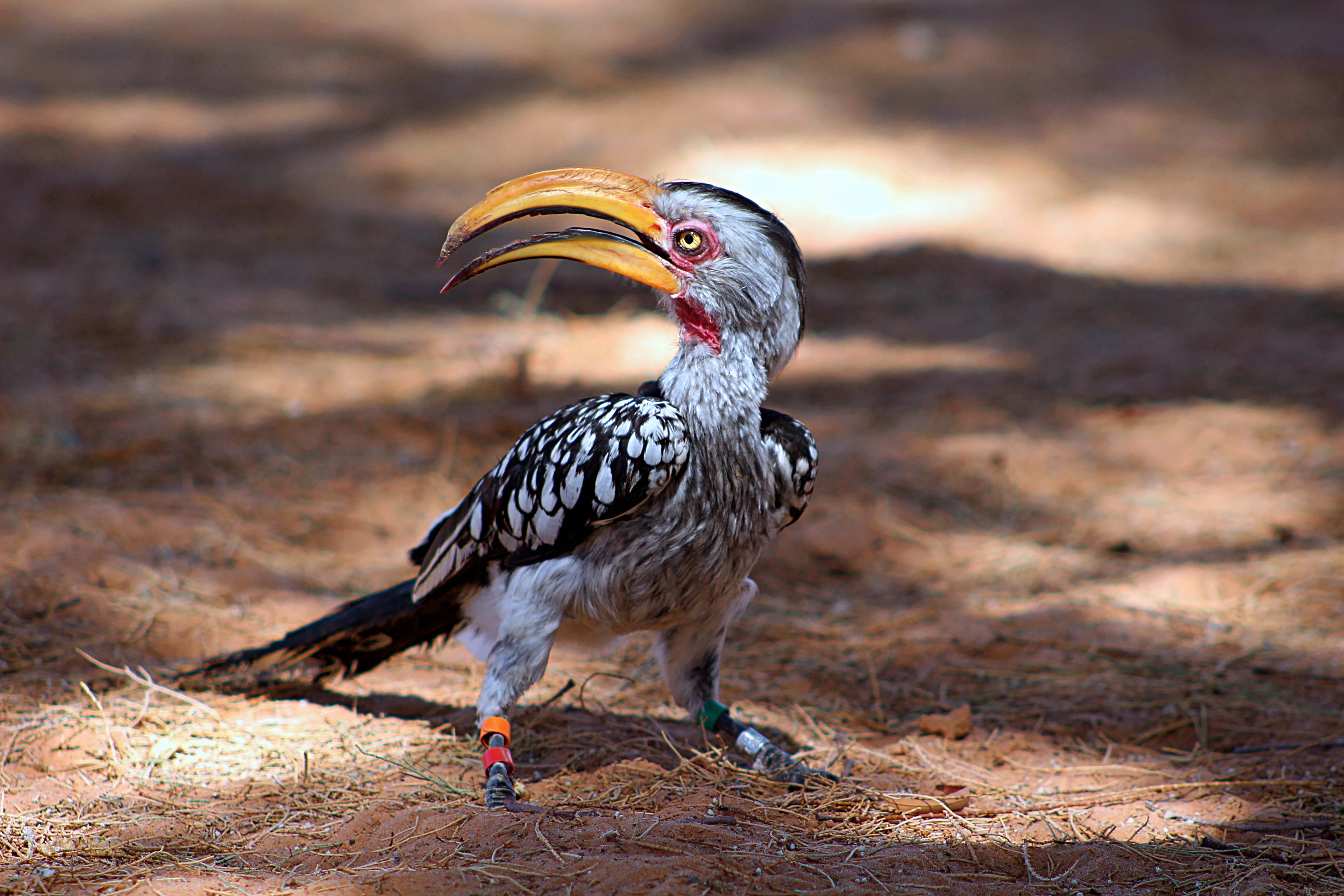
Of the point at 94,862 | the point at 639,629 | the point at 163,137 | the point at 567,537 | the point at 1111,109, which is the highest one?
the point at 1111,109

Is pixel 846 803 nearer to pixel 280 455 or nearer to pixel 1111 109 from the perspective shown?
pixel 280 455

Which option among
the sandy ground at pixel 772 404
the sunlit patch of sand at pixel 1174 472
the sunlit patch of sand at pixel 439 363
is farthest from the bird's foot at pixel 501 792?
the sunlit patch of sand at pixel 439 363

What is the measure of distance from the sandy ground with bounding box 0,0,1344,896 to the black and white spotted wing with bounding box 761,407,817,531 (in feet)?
2.48

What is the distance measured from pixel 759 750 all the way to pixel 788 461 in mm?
876

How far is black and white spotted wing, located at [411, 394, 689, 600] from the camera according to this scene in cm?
267

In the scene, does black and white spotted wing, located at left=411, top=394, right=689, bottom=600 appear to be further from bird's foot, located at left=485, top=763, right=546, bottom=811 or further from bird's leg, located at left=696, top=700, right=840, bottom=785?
bird's leg, located at left=696, top=700, right=840, bottom=785

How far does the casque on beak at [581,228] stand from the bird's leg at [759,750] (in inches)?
50.7

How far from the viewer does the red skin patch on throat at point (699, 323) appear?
111 inches

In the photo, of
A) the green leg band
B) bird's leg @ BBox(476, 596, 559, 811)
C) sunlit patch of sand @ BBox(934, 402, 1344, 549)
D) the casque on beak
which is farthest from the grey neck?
sunlit patch of sand @ BBox(934, 402, 1344, 549)

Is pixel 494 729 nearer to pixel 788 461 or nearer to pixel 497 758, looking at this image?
pixel 497 758

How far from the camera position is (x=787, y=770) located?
3.00 metres

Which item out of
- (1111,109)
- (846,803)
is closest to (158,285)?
(846,803)

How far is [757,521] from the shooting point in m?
2.84

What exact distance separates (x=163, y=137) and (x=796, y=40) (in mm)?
7509
